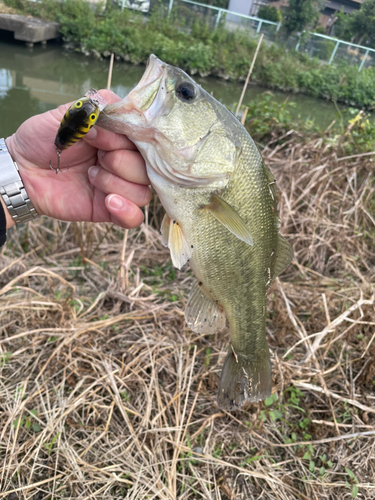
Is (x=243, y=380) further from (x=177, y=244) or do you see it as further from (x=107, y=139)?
(x=107, y=139)

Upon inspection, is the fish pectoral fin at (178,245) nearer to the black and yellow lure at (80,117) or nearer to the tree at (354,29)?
the black and yellow lure at (80,117)

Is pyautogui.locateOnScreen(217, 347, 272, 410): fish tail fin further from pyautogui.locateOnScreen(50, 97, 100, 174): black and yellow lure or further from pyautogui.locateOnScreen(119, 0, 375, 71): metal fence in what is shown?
pyautogui.locateOnScreen(119, 0, 375, 71): metal fence

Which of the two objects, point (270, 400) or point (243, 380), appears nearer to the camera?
point (243, 380)

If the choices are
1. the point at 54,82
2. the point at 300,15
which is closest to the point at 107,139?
the point at 54,82

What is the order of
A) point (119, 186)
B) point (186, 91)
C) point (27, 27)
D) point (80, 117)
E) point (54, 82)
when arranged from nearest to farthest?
1. point (80, 117)
2. point (186, 91)
3. point (119, 186)
4. point (54, 82)
5. point (27, 27)

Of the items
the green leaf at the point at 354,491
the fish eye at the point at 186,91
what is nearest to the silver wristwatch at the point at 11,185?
the fish eye at the point at 186,91

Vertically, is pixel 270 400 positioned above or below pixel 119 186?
below

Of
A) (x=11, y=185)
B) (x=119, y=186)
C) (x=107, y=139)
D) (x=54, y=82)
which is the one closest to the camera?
(x=107, y=139)
